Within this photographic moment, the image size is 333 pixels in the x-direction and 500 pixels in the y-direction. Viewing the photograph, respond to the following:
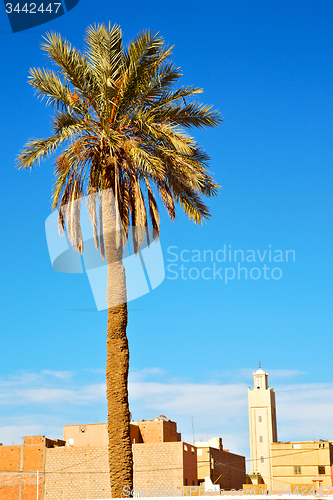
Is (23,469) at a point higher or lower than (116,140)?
lower

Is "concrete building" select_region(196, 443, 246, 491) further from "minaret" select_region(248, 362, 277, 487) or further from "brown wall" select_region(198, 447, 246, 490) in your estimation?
"minaret" select_region(248, 362, 277, 487)

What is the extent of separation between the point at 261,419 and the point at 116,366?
107m

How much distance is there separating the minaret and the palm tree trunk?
102 metres

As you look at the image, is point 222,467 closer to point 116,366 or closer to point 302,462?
point 302,462

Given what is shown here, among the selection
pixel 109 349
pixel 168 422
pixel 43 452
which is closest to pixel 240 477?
pixel 168 422

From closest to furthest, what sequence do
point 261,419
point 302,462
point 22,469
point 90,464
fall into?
point 90,464 → point 22,469 → point 302,462 → point 261,419

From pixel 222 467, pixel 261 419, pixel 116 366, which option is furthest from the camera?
pixel 261 419

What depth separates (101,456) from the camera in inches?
1841

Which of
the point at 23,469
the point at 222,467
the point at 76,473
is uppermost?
the point at 23,469

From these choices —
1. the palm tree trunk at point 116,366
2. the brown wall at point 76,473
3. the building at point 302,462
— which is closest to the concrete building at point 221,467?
the brown wall at point 76,473

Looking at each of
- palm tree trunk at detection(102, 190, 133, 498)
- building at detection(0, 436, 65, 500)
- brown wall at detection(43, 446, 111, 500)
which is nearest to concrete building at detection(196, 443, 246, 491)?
brown wall at detection(43, 446, 111, 500)

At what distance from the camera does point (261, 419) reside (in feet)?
377

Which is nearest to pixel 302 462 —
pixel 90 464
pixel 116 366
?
pixel 90 464

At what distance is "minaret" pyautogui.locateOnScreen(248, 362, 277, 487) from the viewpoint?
111 m
